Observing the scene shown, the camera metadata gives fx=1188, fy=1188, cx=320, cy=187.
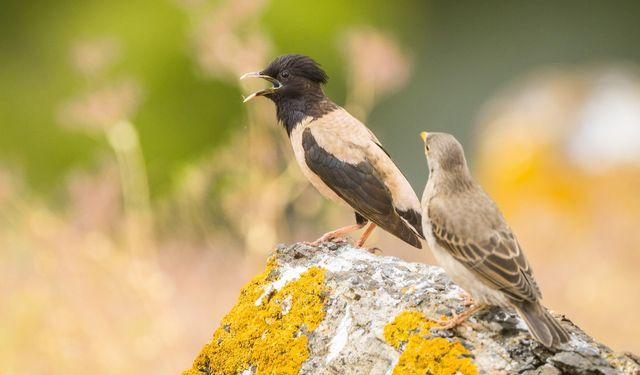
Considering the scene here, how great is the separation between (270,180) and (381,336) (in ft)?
9.38

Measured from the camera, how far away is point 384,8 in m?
15.8

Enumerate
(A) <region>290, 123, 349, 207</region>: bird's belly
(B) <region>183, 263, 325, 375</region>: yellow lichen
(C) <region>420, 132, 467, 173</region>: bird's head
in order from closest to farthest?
(C) <region>420, 132, 467, 173</region>: bird's head → (B) <region>183, 263, 325, 375</region>: yellow lichen → (A) <region>290, 123, 349, 207</region>: bird's belly

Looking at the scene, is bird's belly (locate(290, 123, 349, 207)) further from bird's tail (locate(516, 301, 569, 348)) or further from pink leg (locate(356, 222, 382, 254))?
bird's tail (locate(516, 301, 569, 348))

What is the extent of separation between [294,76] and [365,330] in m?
1.54

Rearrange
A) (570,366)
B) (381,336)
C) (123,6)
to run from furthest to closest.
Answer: (123,6), (381,336), (570,366)

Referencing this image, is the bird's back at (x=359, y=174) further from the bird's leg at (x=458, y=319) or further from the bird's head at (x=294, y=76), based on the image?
the bird's leg at (x=458, y=319)

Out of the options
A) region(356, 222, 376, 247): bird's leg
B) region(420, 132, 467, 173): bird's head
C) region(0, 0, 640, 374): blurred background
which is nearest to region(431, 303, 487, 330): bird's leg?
region(420, 132, 467, 173): bird's head

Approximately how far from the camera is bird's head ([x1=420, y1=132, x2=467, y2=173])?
393cm

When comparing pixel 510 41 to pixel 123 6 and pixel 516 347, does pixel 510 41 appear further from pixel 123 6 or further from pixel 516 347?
pixel 516 347

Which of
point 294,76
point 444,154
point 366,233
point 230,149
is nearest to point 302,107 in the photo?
point 294,76

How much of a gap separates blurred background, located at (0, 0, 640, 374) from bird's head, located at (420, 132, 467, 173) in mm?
2321

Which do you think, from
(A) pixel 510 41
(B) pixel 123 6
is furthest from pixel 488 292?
(A) pixel 510 41

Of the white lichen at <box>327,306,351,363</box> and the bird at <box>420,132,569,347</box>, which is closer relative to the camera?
the bird at <box>420,132,569,347</box>

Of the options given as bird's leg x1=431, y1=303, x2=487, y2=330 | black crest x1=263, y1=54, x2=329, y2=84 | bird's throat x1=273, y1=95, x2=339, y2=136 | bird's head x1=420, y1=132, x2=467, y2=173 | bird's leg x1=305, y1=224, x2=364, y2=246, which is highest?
black crest x1=263, y1=54, x2=329, y2=84
